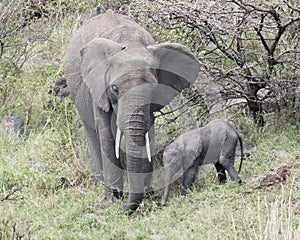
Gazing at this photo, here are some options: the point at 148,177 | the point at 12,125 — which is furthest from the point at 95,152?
the point at 12,125

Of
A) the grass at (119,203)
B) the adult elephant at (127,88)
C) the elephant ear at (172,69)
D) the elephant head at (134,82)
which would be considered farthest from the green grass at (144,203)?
the elephant ear at (172,69)

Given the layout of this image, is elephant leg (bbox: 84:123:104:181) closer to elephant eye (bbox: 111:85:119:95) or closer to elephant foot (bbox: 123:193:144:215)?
elephant foot (bbox: 123:193:144:215)

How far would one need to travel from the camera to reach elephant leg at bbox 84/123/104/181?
8.49 m

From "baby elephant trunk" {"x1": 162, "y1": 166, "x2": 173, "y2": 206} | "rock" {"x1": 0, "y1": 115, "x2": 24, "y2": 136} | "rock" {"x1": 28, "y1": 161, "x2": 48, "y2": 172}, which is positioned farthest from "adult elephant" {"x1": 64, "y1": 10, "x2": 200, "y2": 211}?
"rock" {"x1": 0, "y1": 115, "x2": 24, "y2": 136}

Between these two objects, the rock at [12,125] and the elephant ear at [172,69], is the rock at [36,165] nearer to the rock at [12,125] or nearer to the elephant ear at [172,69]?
the rock at [12,125]

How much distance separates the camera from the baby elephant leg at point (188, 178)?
773cm

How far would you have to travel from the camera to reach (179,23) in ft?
29.6

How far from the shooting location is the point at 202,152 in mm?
7938

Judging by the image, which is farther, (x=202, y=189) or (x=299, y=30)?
(x=299, y=30)

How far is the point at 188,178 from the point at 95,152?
1412 millimetres

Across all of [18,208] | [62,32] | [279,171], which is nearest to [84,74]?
[18,208]

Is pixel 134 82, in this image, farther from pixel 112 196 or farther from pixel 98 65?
pixel 112 196

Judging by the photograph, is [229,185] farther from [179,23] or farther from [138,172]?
[179,23]

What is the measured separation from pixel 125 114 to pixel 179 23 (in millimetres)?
2378
